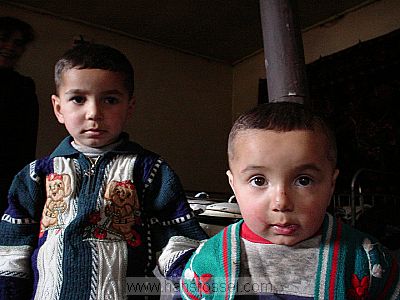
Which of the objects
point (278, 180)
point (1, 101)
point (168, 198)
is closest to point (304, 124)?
point (278, 180)

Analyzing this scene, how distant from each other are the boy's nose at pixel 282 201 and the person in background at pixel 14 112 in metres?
1.18

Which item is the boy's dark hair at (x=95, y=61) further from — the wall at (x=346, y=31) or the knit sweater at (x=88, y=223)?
the wall at (x=346, y=31)

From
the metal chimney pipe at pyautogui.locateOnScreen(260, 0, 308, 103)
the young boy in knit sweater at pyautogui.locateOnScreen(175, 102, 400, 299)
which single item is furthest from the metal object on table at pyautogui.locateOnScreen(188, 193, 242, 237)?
the young boy in knit sweater at pyautogui.locateOnScreen(175, 102, 400, 299)

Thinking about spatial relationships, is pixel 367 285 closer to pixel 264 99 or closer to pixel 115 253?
pixel 115 253

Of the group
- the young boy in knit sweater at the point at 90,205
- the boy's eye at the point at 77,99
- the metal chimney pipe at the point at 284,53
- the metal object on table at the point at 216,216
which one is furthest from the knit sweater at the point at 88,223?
the metal object on table at the point at 216,216

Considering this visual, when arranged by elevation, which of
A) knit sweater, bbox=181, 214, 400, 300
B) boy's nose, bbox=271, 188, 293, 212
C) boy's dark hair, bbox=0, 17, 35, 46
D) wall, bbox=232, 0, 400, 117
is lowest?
knit sweater, bbox=181, 214, 400, 300

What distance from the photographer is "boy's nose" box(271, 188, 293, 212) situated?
634mm

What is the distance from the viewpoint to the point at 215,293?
67 cm

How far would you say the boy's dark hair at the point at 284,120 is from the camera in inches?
25.9

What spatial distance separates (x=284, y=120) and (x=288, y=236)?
18cm

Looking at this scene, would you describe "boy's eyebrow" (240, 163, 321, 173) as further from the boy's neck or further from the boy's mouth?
the boy's neck

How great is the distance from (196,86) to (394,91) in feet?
6.47

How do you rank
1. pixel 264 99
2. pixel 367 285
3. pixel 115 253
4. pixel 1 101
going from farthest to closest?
pixel 264 99 → pixel 1 101 → pixel 115 253 → pixel 367 285

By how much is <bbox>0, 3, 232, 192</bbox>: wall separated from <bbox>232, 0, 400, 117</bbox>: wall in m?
0.42
